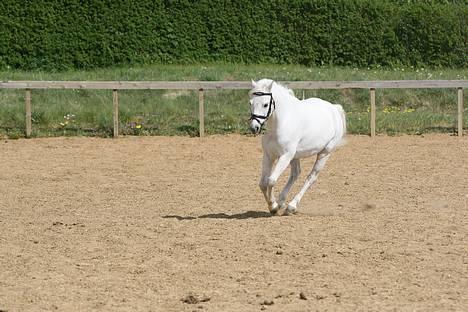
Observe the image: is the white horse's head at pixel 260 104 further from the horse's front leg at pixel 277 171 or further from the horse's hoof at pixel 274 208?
the horse's hoof at pixel 274 208

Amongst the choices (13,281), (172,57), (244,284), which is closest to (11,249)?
(13,281)

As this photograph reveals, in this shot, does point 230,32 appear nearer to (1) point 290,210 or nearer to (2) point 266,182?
(1) point 290,210

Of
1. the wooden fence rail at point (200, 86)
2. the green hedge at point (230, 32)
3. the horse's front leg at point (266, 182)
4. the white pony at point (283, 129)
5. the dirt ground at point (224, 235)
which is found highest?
the green hedge at point (230, 32)

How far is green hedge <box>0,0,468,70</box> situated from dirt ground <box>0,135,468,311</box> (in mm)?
12687

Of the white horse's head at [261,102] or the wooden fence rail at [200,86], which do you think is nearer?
the white horse's head at [261,102]

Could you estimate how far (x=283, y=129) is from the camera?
10.5 meters

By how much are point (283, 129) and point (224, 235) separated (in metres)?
1.61

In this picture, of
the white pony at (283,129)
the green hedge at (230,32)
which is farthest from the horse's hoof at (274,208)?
the green hedge at (230,32)

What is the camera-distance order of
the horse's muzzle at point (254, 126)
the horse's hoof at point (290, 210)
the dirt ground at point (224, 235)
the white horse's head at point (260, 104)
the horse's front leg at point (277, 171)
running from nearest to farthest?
the dirt ground at point (224, 235), the horse's muzzle at point (254, 126), the white horse's head at point (260, 104), the horse's front leg at point (277, 171), the horse's hoof at point (290, 210)

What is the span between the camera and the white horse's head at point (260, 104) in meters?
9.96

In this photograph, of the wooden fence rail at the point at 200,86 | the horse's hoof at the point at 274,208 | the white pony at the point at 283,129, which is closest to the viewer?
the white pony at the point at 283,129

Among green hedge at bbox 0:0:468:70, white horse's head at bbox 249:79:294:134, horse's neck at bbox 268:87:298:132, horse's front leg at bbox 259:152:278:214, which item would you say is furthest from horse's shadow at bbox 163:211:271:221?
green hedge at bbox 0:0:468:70

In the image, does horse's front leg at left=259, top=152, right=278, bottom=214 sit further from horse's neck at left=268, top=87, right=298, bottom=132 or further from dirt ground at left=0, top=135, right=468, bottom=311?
horse's neck at left=268, top=87, right=298, bottom=132

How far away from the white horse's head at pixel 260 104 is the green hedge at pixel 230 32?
1912 centimetres
